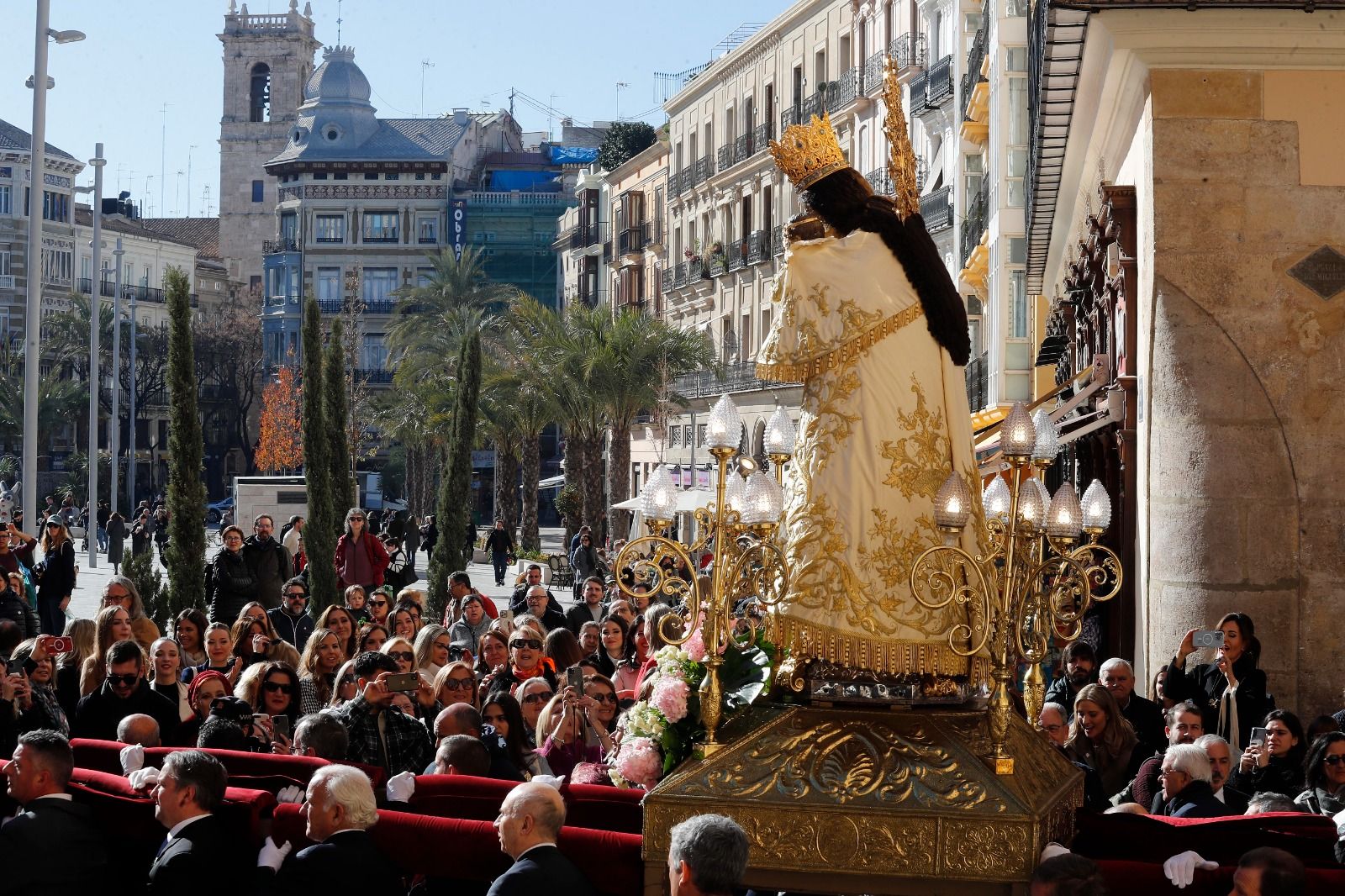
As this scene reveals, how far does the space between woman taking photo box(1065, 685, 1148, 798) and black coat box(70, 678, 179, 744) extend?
4.42m

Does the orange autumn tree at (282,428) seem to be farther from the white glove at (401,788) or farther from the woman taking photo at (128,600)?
the white glove at (401,788)

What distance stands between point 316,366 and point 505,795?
16549mm

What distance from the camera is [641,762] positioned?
6.69 metres

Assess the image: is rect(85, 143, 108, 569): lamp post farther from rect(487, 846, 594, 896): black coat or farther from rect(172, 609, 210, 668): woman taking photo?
rect(487, 846, 594, 896): black coat

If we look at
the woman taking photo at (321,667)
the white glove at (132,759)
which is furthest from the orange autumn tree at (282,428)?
the white glove at (132,759)

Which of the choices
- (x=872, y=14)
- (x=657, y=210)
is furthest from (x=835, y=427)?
(x=657, y=210)

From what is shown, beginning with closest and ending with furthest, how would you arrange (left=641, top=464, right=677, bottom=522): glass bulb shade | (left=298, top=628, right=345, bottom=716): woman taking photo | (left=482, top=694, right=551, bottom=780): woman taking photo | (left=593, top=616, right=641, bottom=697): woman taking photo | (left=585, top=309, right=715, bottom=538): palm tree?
(left=641, top=464, right=677, bottom=522): glass bulb shade < (left=482, top=694, right=551, bottom=780): woman taking photo < (left=298, top=628, right=345, bottom=716): woman taking photo < (left=593, top=616, right=641, bottom=697): woman taking photo < (left=585, top=309, right=715, bottom=538): palm tree

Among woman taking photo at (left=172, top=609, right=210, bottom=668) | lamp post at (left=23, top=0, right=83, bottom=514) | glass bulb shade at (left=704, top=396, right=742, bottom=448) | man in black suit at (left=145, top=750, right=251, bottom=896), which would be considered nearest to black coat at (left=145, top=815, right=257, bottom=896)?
man in black suit at (left=145, top=750, right=251, bottom=896)

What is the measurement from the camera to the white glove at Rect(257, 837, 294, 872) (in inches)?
274

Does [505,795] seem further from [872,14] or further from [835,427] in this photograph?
Result: [872,14]

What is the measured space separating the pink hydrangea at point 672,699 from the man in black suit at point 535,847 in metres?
0.46

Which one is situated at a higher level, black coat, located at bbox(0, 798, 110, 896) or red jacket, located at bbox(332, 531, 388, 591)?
red jacket, located at bbox(332, 531, 388, 591)

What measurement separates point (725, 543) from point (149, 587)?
48.2 feet

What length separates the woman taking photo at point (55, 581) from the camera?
60.6ft
